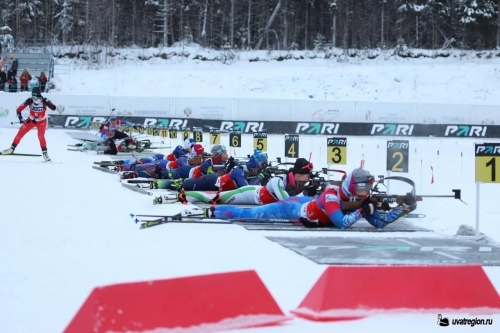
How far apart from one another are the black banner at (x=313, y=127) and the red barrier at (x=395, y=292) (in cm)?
3044

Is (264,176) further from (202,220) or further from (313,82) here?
(313,82)

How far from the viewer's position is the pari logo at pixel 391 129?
3631 centimetres

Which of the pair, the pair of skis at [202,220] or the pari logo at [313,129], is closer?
the pair of skis at [202,220]

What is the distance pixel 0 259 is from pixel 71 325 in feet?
11.0

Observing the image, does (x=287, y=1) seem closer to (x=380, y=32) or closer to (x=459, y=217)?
(x=380, y=32)

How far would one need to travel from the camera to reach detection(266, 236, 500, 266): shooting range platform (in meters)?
8.37

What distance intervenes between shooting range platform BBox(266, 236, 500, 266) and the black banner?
26576 millimetres

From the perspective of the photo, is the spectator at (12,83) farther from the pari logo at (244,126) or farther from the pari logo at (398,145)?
A: the pari logo at (398,145)

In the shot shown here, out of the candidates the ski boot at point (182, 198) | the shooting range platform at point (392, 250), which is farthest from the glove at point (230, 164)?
the shooting range platform at point (392, 250)

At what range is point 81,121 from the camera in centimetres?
3772

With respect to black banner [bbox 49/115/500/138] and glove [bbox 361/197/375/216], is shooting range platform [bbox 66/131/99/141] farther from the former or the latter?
glove [bbox 361/197/375/216]

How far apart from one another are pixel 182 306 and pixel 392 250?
430cm

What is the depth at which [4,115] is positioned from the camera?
120 ft

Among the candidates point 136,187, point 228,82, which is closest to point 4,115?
point 228,82
